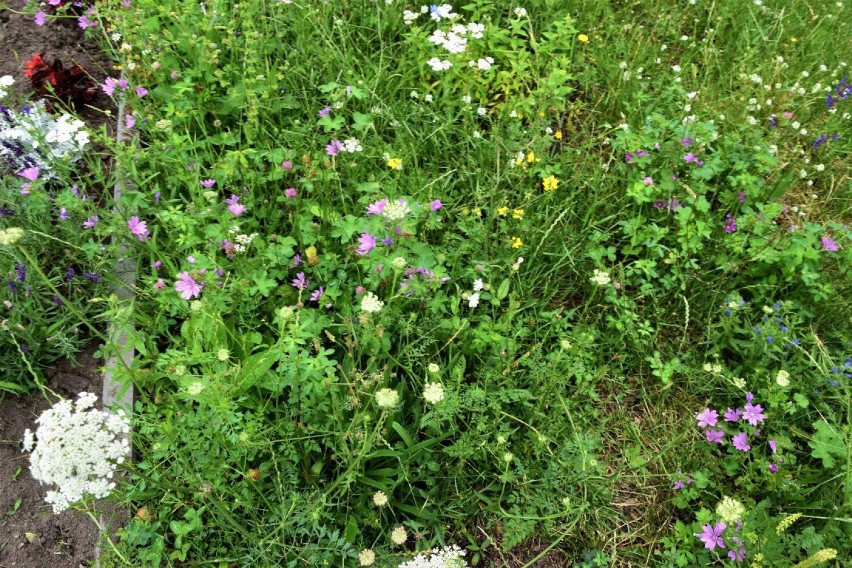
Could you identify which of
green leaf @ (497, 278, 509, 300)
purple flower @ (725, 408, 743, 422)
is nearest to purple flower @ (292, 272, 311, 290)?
green leaf @ (497, 278, 509, 300)

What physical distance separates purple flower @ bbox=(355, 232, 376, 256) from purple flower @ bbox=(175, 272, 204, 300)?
633mm

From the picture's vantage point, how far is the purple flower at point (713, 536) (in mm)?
2080

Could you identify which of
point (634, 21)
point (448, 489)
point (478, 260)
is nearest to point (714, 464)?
point (448, 489)

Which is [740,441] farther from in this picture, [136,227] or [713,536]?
[136,227]

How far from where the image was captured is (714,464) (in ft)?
7.70

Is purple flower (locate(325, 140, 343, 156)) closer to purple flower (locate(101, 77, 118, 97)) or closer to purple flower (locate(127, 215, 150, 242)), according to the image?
purple flower (locate(127, 215, 150, 242))

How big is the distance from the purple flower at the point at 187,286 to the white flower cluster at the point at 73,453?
2.35ft

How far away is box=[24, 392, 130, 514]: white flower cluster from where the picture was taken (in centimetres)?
147

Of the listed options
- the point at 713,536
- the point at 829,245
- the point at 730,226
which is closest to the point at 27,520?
the point at 713,536

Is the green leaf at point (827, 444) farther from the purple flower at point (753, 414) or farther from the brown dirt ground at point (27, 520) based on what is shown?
the brown dirt ground at point (27, 520)

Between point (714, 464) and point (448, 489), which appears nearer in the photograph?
point (448, 489)

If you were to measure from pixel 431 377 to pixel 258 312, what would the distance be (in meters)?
0.79

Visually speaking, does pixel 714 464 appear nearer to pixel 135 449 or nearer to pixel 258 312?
pixel 258 312

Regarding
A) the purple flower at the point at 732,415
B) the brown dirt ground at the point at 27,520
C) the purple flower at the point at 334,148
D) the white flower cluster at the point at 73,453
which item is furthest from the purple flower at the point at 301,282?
the purple flower at the point at 732,415
